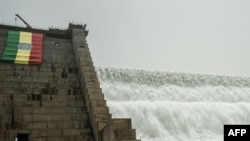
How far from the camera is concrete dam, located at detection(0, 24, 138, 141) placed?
12.0m

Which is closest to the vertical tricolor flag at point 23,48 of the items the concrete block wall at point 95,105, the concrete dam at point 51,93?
the concrete dam at point 51,93

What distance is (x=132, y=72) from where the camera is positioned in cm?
2912

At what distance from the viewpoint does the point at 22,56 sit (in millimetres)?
16922

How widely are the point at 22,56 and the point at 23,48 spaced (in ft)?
3.92

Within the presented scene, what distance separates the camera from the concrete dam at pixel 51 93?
12.0 metres

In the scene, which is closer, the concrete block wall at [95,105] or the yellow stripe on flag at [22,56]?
the concrete block wall at [95,105]

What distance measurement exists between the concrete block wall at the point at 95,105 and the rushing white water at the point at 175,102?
14.8ft

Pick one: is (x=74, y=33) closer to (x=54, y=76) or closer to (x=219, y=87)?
(x=54, y=76)

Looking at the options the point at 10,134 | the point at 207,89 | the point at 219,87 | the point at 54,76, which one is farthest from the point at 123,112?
the point at 219,87

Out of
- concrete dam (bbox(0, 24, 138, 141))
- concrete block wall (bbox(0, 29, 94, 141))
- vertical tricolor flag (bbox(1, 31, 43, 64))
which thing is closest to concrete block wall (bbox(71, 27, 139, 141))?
concrete dam (bbox(0, 24, 138, 141))

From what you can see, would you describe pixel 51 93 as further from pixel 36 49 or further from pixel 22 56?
pixel 36 49

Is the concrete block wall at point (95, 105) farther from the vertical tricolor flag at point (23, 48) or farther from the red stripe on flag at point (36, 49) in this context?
the vertical tricolor flag at point (23, 48)

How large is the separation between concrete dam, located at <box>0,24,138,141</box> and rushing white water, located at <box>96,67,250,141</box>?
469 centimetres

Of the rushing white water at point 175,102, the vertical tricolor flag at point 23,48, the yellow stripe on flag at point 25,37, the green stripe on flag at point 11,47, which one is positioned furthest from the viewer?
the rushing white water at point 175,102
